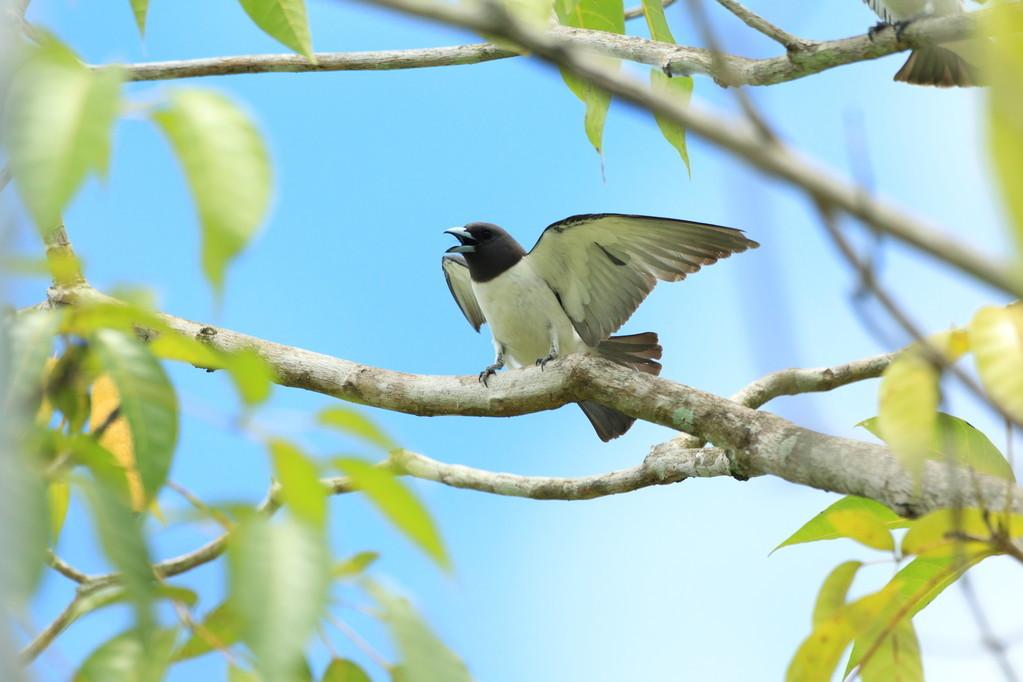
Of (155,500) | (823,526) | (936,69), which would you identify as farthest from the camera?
(936,69)

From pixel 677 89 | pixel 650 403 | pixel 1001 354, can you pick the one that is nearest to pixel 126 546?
pixel 1001 354

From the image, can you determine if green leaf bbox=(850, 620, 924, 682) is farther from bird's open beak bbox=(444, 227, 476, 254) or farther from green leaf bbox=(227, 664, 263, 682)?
bird's open beak bbox=(444, 227, 476, 254)

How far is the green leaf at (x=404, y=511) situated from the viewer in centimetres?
131

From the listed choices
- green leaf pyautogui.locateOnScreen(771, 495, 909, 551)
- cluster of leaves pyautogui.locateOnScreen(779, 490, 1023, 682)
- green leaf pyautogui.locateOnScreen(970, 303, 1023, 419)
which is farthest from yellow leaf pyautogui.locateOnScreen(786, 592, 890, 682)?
green leaf pyautogui.locateOnScreen(970, 303, 1023, 419)

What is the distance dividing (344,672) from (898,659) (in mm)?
994

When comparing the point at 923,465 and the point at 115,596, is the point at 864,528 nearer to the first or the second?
the point at 923,465

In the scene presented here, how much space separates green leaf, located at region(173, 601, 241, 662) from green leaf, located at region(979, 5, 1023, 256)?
1.28m

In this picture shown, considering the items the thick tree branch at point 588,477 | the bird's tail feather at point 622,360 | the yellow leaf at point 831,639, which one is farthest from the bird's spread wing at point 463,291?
the yellow leaf at point 831,639

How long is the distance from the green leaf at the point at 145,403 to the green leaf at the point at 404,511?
265 millimetres

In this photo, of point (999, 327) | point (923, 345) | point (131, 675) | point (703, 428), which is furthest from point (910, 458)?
point (703, 428)

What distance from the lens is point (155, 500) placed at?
4.73ft

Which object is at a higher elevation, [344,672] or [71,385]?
[71,385]

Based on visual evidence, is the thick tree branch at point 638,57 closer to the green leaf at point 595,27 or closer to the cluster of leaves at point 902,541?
the green leaf at point 595,27

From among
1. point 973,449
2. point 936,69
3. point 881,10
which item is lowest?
point 973,449
